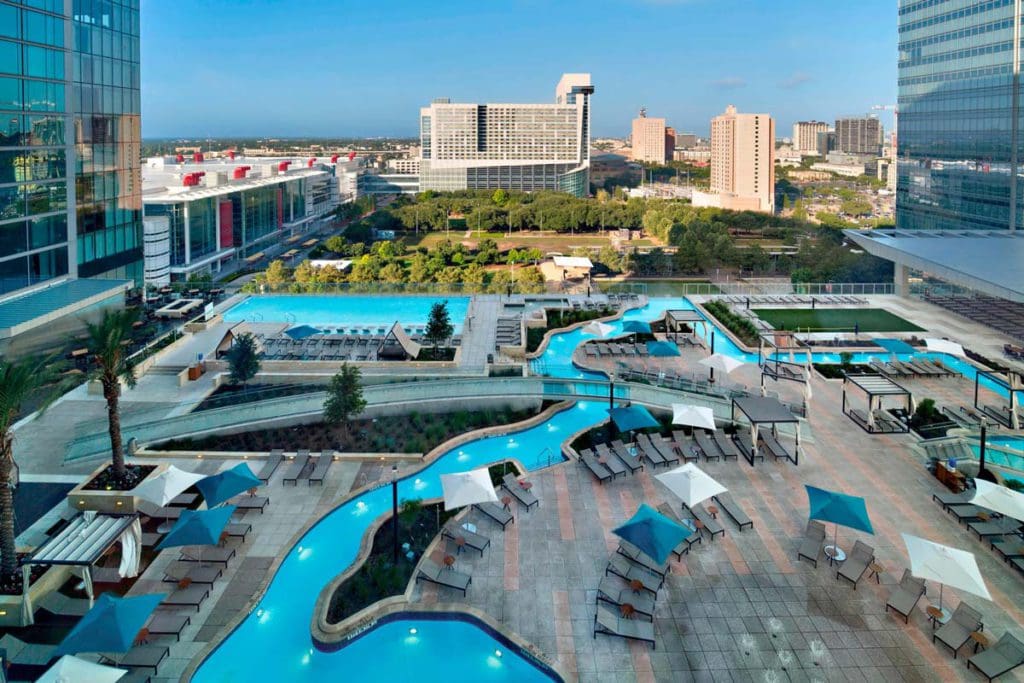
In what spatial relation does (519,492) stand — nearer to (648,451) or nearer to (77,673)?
(648,451)

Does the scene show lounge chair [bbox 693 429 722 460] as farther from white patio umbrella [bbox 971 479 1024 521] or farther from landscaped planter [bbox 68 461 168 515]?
landscaped planter [bbox 68 461 168 515]

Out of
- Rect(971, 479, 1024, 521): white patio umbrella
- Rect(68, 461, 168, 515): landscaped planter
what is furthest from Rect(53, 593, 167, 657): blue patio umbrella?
Rect(971, 479, 1024, 521): white patio umbrella

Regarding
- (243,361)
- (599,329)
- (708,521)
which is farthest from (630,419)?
(243,361)

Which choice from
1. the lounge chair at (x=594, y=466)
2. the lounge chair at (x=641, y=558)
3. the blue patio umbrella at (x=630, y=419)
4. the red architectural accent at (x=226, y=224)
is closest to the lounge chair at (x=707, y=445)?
the blue patio umbrella at (x=630, y=419)

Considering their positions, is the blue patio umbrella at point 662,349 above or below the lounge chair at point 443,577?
above

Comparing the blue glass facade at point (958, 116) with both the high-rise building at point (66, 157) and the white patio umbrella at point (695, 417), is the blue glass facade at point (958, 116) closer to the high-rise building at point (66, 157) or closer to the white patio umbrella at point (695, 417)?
the white patio umbrella at point (695, 417)
